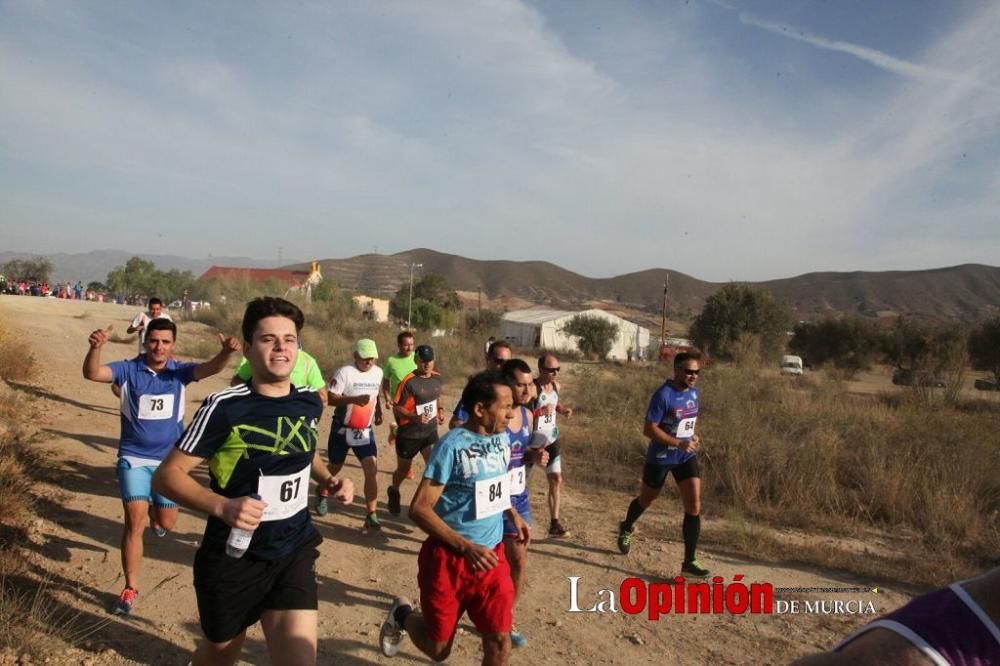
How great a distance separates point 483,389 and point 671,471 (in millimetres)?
2737

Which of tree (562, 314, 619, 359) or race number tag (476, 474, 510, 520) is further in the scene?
tree (562, 314, 619, 359)

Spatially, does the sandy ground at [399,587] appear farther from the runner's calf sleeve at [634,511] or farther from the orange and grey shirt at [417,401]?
the orange and grey shirt at [417,401]

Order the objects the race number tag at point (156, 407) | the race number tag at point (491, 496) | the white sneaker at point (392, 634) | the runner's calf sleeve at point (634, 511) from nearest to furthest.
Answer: the race number tag at point (491, 496)
the white sneaker at point (392, 634)
the race number tag at point (156, 407)
the runner's calf sleeve at point (634, 511)

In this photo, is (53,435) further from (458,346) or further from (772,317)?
(772,317)

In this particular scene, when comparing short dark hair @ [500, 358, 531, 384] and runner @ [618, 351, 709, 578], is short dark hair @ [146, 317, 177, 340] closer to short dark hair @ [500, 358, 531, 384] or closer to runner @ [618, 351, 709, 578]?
short dark hair @ [500, 358, 531, 384]

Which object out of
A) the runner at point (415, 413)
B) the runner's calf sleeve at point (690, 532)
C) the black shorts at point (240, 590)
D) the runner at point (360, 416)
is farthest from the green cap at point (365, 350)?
the black shorts at point (240, 590)

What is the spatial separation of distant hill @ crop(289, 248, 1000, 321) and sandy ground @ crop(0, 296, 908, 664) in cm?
8566

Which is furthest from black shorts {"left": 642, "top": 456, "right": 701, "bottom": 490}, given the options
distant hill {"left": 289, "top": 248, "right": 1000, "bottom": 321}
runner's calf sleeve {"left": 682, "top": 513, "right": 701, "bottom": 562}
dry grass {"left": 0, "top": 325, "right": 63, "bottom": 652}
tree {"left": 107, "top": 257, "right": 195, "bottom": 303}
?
tree {"left": 107, "top": 257, "right": 195, "bottom": 303}

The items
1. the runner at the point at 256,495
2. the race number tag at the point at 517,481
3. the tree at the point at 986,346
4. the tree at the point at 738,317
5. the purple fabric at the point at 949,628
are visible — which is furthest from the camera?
the tree at the point at 738,317

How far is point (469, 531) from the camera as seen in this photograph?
318 centimetres

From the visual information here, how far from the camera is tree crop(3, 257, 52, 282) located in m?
82.8

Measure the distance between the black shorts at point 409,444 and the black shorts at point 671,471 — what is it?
2.33m

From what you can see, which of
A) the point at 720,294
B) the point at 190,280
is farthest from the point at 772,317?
the point at 190,280

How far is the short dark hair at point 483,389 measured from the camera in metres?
3.26
